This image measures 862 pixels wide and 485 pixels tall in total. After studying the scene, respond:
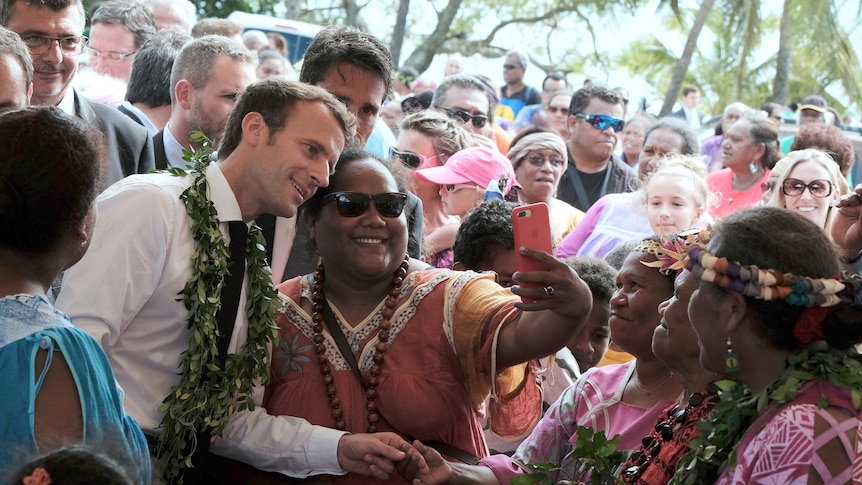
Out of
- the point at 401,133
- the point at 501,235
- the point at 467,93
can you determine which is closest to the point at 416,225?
the point at 501,235

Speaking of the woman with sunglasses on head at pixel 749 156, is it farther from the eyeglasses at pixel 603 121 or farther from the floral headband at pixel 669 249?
the floral headband at pixel 669 249

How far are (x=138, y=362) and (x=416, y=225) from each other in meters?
1.49

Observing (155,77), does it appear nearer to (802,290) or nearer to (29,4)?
(29,4)

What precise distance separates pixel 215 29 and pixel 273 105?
4751 millimetres

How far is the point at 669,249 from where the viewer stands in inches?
139

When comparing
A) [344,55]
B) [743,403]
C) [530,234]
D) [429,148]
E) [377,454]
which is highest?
[344,55]

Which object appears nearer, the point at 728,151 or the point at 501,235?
the point at 501,235

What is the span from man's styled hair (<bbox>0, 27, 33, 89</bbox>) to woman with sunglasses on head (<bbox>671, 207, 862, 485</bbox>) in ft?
8.06

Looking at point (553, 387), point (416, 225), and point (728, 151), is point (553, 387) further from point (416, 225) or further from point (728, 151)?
point (728, 151)

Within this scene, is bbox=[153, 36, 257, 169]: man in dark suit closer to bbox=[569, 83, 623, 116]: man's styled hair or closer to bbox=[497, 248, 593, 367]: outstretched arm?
bbox=[497, 248, 593, 367]: outstretched arm

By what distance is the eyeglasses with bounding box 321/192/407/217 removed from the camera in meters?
3.63

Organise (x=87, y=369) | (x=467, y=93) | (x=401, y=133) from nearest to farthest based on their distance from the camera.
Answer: (x=87, y=369)
(x=401, y=133)
(x=467, y=93)

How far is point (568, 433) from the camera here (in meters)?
3.48

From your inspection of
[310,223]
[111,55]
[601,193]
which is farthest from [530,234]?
[111,55]
